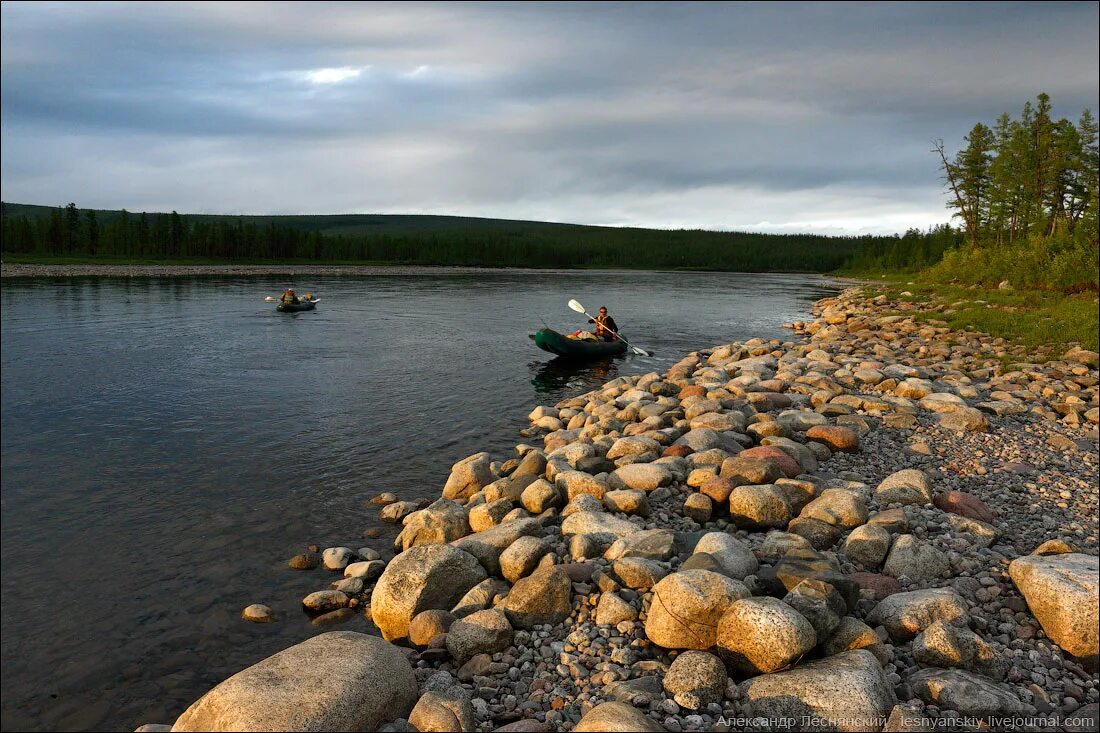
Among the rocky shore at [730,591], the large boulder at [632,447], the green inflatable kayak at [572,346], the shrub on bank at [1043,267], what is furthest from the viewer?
the shrub on bank at [1043,267]

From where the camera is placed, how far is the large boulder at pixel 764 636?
216 inches

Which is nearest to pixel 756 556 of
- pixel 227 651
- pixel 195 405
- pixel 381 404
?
pixel 227 651

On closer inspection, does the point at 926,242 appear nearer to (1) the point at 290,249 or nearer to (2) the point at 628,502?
(2) the point at 628,502

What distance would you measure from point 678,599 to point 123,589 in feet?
23.5

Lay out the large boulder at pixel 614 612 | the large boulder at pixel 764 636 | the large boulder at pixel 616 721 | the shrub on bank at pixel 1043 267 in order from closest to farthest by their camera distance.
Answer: the large boulder at pixel 616 721 < the large boulder at pixel 764 636 < the large boulder at pixel 614 612 < the shrub on bank at pixel 1043 267

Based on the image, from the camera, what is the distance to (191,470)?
42.0ft

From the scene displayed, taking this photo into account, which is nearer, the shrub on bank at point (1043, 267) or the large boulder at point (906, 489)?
the large boulder at point (906, 489)

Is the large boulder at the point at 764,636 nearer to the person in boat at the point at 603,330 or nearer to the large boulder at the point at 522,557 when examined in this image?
the large boulder at the point at 522,557

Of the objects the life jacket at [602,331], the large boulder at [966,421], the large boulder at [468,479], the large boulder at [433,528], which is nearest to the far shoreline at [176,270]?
the life jacket at [602,331]

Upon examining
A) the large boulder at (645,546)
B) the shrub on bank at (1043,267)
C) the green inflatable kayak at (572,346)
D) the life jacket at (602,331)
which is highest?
the shrub on bank at (1043,267)

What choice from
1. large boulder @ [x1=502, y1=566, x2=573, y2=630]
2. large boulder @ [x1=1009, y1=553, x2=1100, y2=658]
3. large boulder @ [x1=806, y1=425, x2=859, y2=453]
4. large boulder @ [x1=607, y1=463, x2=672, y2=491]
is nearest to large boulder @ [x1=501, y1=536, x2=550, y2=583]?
large boulder @ [x1=502, y1=566, x2=573, y2=630]

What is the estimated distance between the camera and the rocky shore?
5109mm

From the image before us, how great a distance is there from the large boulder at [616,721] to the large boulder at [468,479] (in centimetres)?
688

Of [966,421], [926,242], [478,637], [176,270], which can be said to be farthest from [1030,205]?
[176,270]
